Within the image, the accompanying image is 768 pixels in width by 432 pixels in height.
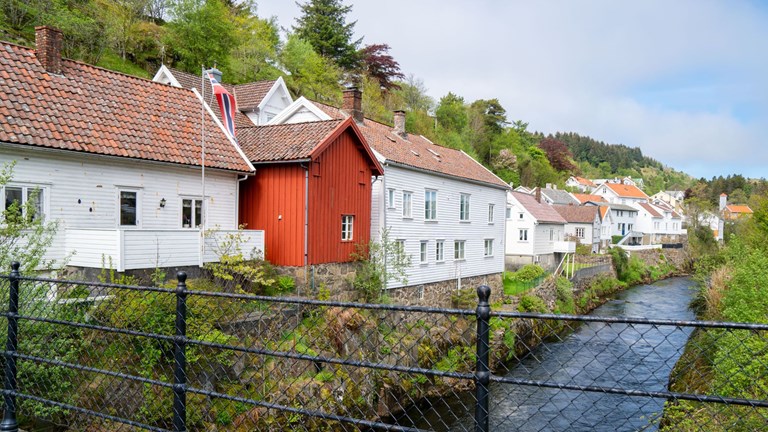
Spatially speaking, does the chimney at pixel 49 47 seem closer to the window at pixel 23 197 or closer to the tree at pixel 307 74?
the window at pixel 23 197

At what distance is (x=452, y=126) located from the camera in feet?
221

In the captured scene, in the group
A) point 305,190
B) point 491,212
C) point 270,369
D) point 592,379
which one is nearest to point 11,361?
point 592,379

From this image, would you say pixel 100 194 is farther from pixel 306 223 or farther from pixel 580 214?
pixel 580 214

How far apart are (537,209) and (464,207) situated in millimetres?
17376

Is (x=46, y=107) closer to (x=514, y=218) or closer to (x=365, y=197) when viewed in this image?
(x=365, y=197)

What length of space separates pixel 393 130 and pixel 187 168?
560 inches

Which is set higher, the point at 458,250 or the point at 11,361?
the point at 11,361

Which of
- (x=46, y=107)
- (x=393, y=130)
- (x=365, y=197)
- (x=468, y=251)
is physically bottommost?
(x=468, y=251)

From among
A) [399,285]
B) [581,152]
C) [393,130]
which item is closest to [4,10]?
[393,130]

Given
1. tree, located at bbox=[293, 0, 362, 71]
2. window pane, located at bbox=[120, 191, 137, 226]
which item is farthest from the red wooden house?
tree, located at bbox=[293, 0, 362, 71]

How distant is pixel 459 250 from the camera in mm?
29266

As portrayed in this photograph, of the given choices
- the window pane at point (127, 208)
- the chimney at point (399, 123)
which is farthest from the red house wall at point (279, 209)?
the chimney at point (399, 123)

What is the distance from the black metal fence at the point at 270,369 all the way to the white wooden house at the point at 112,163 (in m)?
1.99

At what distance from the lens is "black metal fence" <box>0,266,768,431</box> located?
342cm
